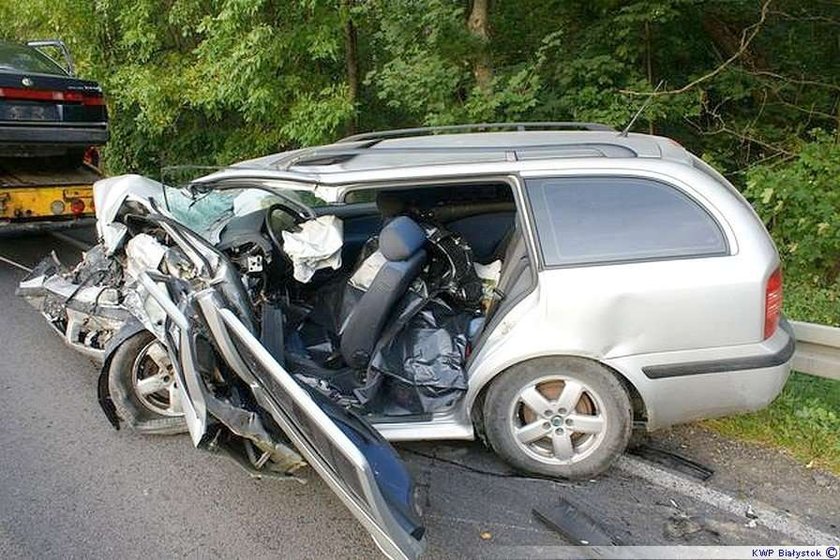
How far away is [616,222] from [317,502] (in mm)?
1834

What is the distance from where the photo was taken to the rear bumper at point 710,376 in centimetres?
275

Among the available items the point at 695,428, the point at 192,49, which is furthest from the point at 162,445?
the point at 192,49

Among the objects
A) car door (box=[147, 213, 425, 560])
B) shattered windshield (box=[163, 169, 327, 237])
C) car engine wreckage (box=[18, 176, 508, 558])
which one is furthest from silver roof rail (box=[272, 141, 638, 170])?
car door (box=[147, 213, 425, 560])

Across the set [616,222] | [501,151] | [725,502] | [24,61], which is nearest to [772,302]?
[616,222]

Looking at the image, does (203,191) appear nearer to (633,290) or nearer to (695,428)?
(633,290)

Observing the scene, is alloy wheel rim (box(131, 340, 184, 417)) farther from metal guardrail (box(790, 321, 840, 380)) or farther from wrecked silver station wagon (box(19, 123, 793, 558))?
metal guardrail (box(790, 321, 840, 380))

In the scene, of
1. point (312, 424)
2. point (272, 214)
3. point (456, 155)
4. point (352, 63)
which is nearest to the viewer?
point (312, 424)

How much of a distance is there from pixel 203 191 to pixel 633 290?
8.71 ft

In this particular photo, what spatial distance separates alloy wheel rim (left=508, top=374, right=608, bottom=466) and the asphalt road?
0.15 metres

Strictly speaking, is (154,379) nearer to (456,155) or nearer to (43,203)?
(456,155)

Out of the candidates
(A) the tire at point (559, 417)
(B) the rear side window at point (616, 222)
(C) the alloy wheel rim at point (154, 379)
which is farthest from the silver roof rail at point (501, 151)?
(C) the alloy wheel rim at point (154, 379)

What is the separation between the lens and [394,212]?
3.96 metres

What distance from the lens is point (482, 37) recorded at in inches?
263

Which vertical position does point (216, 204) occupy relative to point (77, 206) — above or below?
above
